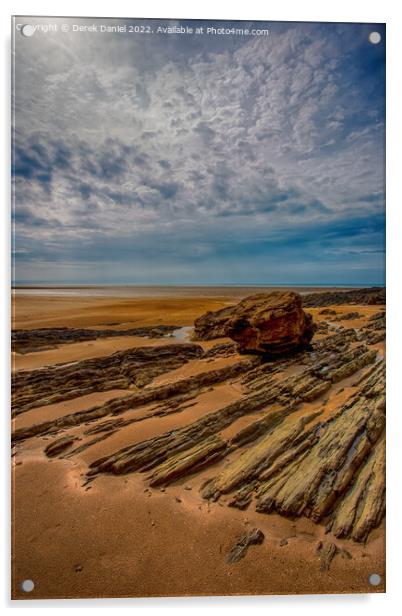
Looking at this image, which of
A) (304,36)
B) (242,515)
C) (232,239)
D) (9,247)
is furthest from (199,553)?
(304,36)

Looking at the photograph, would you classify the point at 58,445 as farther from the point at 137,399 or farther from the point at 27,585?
the point at 27,585

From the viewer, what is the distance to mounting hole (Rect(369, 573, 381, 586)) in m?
3.59

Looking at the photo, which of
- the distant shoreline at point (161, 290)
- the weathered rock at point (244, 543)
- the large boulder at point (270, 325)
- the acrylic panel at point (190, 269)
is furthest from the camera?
the large boulder at point (270, 325)

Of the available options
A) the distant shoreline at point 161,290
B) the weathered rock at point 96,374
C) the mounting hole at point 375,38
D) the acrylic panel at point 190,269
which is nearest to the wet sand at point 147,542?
the acrylic panel at point 190,269

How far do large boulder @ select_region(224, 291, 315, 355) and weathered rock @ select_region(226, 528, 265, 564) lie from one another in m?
3.21

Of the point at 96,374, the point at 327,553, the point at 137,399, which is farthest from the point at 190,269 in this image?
the point at 327,553

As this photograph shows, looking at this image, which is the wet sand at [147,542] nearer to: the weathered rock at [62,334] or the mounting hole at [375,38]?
the weathered rock at [62,334]

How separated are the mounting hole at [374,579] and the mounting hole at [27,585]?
13.0ft

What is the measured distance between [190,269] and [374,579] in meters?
4.54

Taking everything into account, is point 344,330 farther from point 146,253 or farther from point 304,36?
point 304,36

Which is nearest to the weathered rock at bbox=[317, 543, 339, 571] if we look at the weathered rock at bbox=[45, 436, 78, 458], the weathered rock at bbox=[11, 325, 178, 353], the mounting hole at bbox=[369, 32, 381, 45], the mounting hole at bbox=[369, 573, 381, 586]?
the mounting hole at bbox=[369, 573, 381, 586]

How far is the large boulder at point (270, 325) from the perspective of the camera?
5.87 m

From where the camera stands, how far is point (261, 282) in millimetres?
5020

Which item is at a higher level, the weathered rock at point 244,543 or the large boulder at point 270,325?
the large boulder at point 270,325
